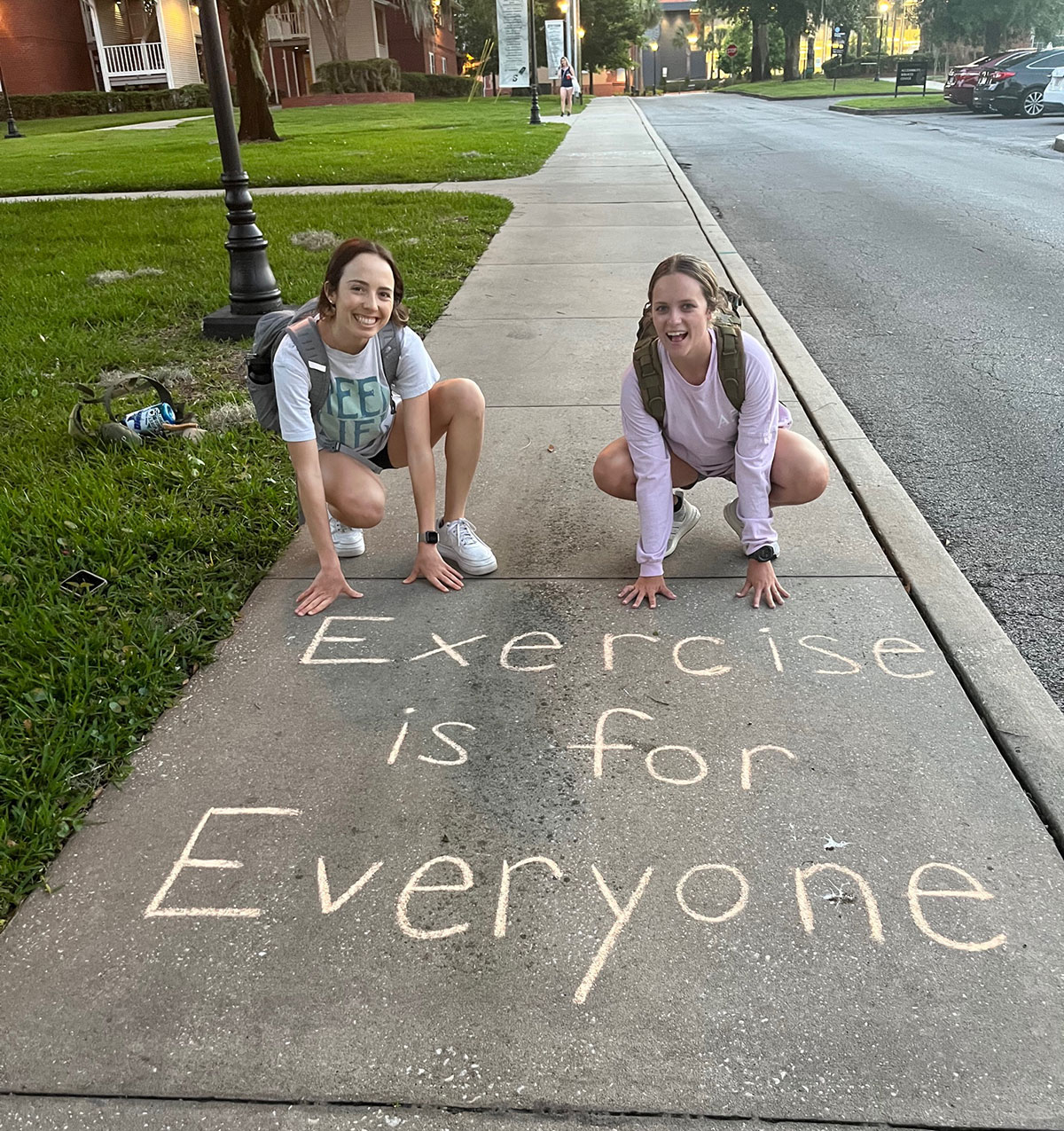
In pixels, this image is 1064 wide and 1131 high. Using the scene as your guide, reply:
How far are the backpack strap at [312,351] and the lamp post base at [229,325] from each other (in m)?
3.26

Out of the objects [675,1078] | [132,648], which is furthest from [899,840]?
[132,648]

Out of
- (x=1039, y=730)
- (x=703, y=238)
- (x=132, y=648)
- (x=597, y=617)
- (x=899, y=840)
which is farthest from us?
(x=703, y=238)

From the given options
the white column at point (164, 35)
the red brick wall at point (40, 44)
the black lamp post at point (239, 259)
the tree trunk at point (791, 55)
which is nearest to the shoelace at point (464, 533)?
the black lamp post at point (239, 259)

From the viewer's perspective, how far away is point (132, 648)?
2.87m

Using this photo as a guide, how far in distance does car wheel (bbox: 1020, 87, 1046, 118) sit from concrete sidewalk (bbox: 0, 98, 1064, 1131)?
25974mm

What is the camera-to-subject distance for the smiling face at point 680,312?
274 centimetres

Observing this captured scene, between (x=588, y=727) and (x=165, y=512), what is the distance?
208 centimetres

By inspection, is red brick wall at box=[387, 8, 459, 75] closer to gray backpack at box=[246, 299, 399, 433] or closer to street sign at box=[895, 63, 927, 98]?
street sign at box=[895, 63, 927, 98]

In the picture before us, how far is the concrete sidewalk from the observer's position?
165 cm

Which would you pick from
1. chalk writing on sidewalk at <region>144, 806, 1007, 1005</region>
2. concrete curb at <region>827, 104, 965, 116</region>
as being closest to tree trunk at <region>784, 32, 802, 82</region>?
concrete curb at <region>827, 104, 965, 116</region>

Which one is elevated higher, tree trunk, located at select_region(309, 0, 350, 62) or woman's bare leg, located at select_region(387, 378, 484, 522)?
tree trunk, located at select_region(309, 0, 350, 62)

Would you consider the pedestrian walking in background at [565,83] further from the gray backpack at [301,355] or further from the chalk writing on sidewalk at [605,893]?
the chalk writing on sidewalk at [605,893]

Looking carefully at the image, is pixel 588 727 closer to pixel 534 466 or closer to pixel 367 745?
pixel 367 745

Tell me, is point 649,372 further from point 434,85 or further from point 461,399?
point 434,85
